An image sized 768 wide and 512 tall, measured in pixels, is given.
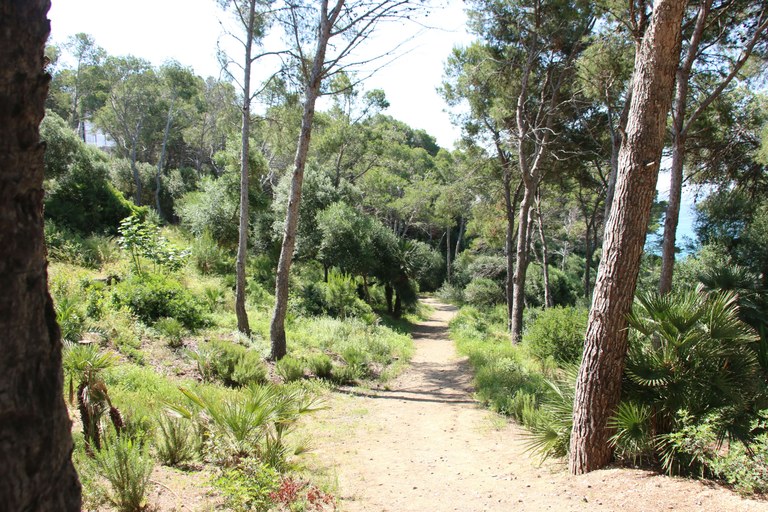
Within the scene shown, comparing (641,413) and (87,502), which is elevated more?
(641,413)

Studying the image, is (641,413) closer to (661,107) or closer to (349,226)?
(661,107)

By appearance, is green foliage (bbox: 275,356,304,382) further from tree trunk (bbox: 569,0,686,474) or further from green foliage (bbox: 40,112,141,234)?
green foliage (bbox: 40,112,141,234)

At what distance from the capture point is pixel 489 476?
16.8 feet

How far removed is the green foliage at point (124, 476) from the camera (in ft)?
10.7

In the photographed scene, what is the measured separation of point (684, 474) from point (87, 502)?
5.19 m

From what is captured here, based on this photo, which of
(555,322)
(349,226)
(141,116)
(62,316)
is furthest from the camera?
(141,116)

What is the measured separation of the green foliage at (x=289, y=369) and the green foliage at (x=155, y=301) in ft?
9.01

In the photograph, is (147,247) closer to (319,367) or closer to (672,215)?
(319,367)

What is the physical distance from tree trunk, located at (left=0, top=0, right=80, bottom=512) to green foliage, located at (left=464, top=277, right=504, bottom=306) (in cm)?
2587

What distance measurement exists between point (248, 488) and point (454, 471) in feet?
8.98

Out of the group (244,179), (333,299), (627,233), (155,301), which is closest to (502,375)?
(627,233)

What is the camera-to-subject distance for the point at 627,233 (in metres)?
4.79

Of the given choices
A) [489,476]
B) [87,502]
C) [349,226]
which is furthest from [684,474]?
[349,226]

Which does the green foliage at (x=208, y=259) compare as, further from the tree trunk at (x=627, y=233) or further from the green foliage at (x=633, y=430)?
the green foliage at (x=633, y=430)
